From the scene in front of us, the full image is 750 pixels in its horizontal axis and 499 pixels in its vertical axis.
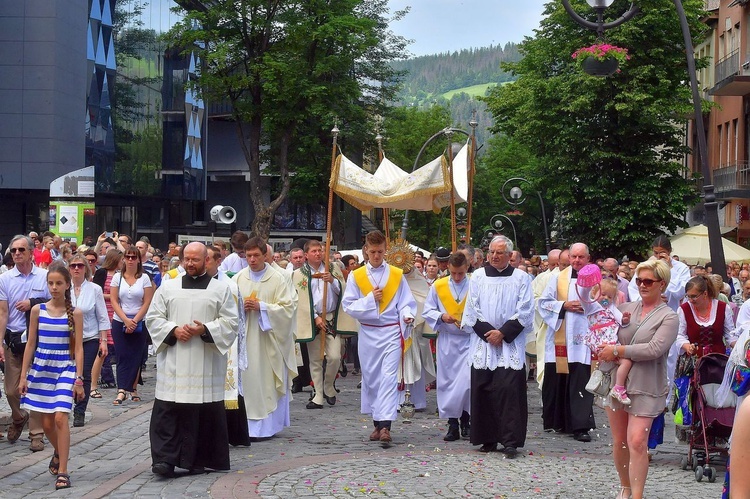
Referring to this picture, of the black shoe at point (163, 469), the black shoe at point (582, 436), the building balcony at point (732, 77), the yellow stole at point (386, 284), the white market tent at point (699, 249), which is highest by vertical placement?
the building balcony at point (732, 77)

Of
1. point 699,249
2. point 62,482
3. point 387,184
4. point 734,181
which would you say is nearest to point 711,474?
point 62,482

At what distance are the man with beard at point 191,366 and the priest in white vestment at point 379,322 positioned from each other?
2.58 m

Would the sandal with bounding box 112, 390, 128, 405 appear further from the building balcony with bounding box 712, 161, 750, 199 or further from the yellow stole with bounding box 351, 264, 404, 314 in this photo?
the building balcony with bounding box 712, 161, 750, 199

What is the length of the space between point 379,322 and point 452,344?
0.84 metres

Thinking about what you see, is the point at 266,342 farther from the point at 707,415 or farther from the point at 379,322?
the point at 707,415


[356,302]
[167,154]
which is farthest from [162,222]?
[356,302]

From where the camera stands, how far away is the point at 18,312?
37.5ft

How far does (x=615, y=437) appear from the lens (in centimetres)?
881

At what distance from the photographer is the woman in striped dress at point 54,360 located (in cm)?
962

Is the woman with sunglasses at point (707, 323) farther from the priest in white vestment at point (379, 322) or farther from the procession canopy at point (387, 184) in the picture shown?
the procession canopy at point (387, 184)

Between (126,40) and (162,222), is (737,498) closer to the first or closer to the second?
(126,40)

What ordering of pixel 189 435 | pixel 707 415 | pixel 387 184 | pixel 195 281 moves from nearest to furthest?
1. pixel 189 435
2. pixel 195 281
3. pixel 707 415
4. pixel 387 184

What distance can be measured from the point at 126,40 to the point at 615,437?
4583 centimetres

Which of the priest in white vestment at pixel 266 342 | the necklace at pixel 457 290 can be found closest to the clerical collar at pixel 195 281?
the priest in white vestment at pixel 266 342
